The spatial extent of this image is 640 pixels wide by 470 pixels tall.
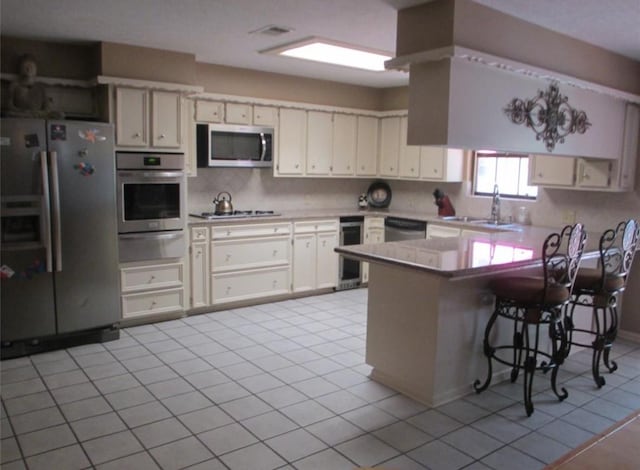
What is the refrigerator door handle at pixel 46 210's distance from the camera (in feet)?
12.8

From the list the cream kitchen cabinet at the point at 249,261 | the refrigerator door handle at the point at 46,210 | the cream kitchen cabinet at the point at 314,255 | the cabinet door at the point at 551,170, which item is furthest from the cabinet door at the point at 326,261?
the refrigerator door handle at the point at 46,210

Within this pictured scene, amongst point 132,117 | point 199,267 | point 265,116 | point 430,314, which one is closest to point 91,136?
point 132,117

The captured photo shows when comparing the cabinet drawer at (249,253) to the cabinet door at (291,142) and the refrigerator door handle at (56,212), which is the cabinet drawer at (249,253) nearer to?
the cabinet door at (291,142)

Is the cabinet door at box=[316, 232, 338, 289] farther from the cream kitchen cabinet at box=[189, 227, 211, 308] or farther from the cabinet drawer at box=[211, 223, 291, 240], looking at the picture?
the cream kitchen cabinet at box=[189, 227, 211, 308]

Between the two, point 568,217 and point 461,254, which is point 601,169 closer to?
point 568,217

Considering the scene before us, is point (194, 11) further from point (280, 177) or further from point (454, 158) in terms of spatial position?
point (454, 158)

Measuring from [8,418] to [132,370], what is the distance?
2.92ft

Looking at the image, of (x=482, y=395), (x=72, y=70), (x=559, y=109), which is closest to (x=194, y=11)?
(x=72, y=70)

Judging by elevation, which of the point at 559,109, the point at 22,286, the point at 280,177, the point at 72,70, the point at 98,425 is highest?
the point at 72,70

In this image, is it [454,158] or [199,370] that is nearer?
[199,370]

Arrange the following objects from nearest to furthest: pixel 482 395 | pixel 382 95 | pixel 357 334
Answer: pixel 482 395 < pixel 357 334 < pixel 382 95

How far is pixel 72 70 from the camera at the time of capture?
477 cm

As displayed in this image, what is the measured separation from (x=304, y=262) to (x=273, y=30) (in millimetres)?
2701

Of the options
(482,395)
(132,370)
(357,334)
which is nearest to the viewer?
(482,395)
